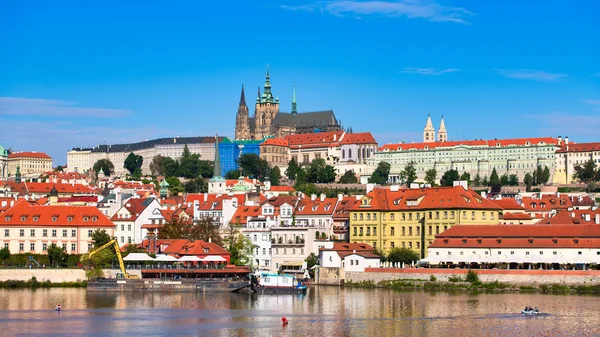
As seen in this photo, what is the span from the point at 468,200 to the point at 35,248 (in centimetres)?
3117

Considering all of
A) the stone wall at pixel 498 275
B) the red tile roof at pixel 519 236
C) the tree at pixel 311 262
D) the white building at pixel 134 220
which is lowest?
the stone wall at pixel 498 275

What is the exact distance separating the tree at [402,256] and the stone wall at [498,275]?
4.38 meters

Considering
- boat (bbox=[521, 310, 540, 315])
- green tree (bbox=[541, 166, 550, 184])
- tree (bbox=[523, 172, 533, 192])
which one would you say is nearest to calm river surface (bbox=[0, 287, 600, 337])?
boat (bbox=[521, 310, 540, 315])

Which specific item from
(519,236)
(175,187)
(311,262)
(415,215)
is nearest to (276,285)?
(311,262)

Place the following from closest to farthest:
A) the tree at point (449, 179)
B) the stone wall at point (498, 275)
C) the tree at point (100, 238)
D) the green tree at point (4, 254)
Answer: the stone wall at point (498, 275), the tree at point (100, 238), the green tree at point (4, 254), the tree at point (449, 179)

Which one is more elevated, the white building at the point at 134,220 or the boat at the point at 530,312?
the white building at the point at 134,220

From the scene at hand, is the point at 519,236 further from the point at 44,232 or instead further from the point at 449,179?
the point at 449,179

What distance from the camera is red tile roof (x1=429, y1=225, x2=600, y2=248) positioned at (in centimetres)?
6906

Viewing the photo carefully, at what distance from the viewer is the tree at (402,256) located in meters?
75.8

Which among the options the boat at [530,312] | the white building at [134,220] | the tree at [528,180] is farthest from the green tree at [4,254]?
the tree at [528,180]

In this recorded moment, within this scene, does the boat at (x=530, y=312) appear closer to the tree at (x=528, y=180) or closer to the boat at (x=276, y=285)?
the boat at (x=276, y=285)

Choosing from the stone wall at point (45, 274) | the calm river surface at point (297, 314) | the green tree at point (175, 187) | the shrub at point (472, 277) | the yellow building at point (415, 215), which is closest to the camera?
the calm river surface at point (297, 314)

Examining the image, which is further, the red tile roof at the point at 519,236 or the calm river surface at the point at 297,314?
the red tile roof at the point at 519,236

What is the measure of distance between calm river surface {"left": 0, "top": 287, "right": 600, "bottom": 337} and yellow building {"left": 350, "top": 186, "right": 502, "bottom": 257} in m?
14.1
